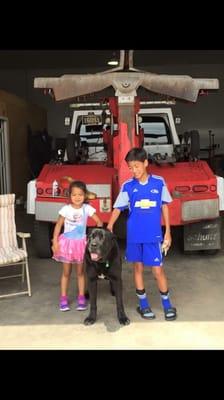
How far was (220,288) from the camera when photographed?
5.12 m

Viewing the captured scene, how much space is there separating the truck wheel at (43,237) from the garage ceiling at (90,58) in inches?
345

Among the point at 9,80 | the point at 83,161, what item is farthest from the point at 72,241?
the point at 9,80

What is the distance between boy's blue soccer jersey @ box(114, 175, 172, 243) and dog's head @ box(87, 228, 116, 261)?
29 centimetres

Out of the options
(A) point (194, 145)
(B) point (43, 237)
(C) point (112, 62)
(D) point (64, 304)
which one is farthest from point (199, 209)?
(C) point (112, 62)

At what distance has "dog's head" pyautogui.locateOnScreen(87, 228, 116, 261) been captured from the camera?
3867 millimetres

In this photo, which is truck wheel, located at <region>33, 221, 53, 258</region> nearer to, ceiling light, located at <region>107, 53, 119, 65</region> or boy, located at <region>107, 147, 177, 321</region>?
boy, located at <region>107, 147, 177, 321</region>

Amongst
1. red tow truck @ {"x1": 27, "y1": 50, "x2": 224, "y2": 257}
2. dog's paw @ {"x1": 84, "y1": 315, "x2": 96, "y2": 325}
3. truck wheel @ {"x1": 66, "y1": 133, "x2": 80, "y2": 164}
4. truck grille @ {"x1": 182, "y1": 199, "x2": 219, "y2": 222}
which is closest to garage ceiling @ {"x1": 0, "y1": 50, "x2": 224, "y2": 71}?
truck wheel @ {"x1": 66, "y1": 133, "x2": 80, "y2": 164}

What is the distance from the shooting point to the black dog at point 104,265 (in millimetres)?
3920

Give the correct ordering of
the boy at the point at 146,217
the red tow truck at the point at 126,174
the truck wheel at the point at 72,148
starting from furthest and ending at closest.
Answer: the truck wheel at the point at 72,148 → the red tow truck at the point at 126,174 → the boy at the point at 146,217

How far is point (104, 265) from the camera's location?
4062 millimetres

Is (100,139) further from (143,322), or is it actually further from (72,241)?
(143,322)

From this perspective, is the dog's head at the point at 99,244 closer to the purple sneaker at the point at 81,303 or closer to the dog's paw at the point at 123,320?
the dog's paw at the point at 123,320

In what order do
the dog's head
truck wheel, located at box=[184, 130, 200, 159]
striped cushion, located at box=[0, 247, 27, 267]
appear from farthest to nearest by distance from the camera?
truck wheel, located at box=[184, 130, 200, 159] → striped cushion, located at box=[0, 247, 27, 267] → the dog's head

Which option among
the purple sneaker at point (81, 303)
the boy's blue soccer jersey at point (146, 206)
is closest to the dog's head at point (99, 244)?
the boy's blue soccer jersey at point (146, 206)
